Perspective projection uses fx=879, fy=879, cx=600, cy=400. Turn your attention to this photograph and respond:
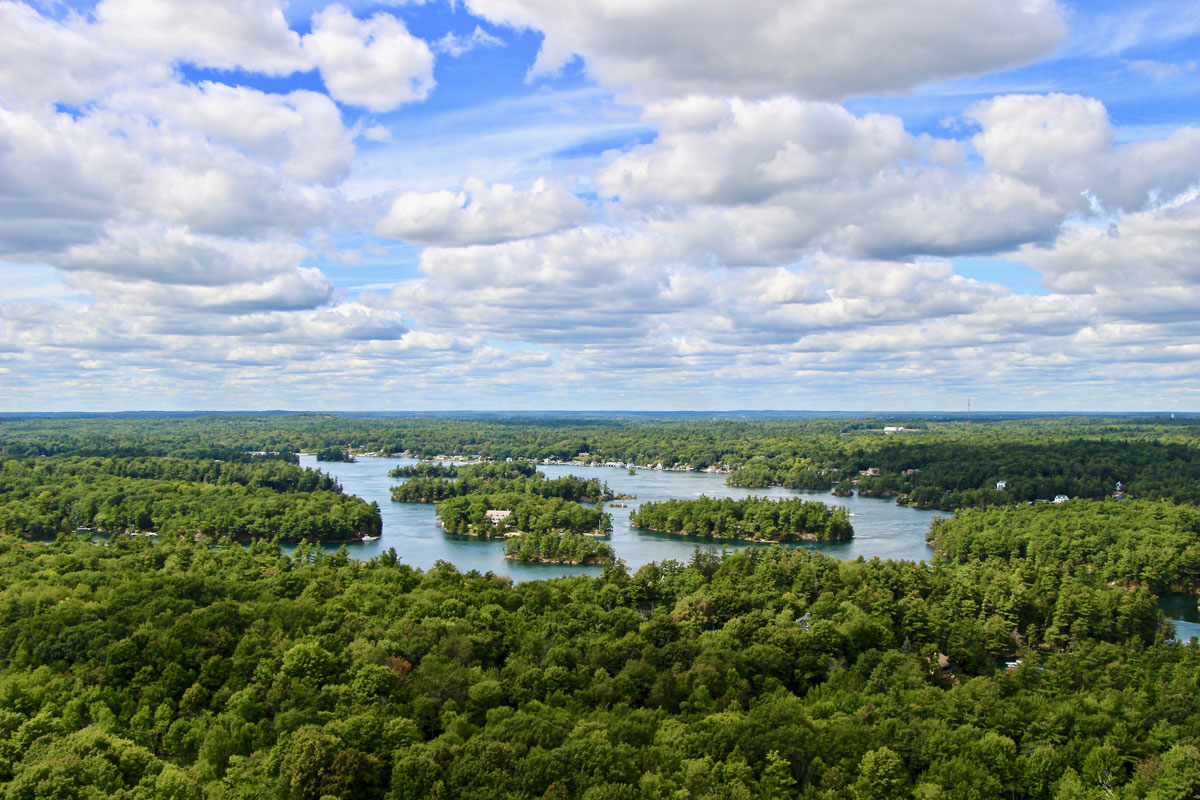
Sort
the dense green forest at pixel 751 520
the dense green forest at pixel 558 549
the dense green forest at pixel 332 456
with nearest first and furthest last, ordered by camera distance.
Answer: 1. the dense green forest at pixel 558 549
2. the dense green forest at pixel 751 520
3. the dense green forest at pixel 332 456

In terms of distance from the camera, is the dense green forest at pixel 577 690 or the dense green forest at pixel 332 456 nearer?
the dense green forest at pixel 577 690

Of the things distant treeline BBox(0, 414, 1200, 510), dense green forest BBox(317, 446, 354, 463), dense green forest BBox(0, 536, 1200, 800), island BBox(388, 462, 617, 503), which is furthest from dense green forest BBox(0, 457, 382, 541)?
dense green forest BBox(317, 446, 354, 463)

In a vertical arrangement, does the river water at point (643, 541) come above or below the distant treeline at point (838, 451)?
below

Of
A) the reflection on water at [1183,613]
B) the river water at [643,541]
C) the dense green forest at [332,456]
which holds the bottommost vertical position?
the reflection on water at [1183,613]

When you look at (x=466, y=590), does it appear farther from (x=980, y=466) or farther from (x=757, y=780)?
(x=980, y=466)

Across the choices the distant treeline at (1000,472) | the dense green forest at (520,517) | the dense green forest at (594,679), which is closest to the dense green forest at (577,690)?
the dense green forest at (594,679)

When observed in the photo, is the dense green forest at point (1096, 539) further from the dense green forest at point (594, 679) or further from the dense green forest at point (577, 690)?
the dense green forest at point (577, 690)
